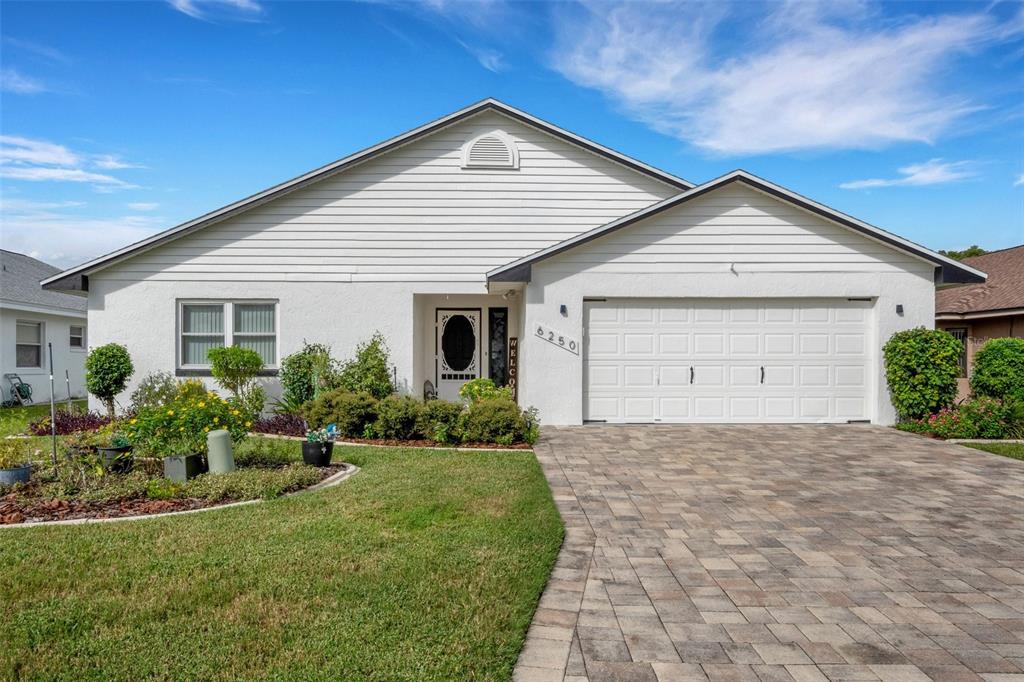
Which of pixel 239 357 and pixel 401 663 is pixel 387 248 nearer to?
pixel 239 357

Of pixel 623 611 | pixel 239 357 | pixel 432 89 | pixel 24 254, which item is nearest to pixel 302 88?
pixel 432 89

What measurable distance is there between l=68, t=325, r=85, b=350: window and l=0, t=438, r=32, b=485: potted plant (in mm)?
16557

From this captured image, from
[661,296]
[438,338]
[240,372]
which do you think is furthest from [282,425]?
[661,296]

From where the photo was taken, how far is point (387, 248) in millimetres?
14234

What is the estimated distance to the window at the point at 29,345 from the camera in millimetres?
18875

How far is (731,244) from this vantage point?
12.8 metres

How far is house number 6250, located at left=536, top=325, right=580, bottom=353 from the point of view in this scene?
12664mm

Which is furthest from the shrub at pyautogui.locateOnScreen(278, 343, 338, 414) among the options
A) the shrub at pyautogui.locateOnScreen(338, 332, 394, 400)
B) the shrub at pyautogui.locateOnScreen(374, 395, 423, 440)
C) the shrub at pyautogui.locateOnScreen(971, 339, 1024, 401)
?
the shrub at pyautogui.locateOnScreen(971, 339, 1024, 401)

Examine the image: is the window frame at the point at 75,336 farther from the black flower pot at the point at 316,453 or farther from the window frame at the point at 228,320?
the black flower pot at the point at 316,453

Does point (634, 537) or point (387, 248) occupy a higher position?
point (387, 248)

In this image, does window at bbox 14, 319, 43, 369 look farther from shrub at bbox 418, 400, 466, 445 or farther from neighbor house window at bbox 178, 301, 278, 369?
shrub at bbox 418, 400, 466, 445

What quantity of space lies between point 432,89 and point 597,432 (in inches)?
433

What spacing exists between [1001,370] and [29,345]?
2592 cm

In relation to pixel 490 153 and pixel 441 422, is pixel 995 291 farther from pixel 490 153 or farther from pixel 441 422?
pixel 441 422
